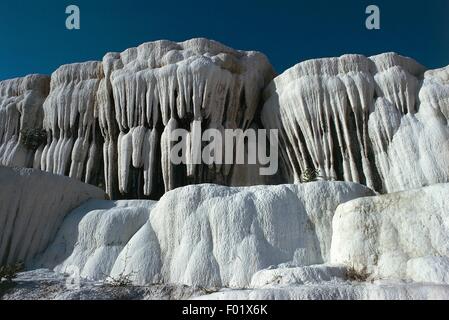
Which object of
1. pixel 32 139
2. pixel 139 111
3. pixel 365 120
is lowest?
pixel 365 120

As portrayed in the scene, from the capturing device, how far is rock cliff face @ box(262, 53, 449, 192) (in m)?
15.2

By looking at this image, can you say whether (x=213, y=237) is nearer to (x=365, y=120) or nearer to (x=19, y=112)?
(x=365, y=120)

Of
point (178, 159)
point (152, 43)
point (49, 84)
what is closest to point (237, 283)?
point (178, 159)

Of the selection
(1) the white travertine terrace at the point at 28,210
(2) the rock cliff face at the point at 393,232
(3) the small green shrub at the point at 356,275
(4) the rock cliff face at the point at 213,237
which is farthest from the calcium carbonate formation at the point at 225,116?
(3) the small green shrub at the point at 356,275

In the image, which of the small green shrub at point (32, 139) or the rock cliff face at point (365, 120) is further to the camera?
the small green shrub at point (32, 139)

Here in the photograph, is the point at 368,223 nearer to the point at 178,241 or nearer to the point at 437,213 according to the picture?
the point at 437,213

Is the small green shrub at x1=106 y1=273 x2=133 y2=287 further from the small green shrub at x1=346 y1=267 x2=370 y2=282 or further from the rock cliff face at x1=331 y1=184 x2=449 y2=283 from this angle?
the rock cliff face at x1=331 y1=184 x2=449 y2=283

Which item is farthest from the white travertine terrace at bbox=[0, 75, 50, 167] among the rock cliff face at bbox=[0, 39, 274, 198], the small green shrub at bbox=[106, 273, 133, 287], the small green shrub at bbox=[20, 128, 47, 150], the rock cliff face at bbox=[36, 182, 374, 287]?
the small green shrub at bbox=[106, 273, 133, 287]

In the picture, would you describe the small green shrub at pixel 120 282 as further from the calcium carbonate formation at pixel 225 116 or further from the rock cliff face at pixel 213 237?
the calcium carbonate formation at pixel 225 116

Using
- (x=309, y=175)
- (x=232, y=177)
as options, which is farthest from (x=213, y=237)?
(x=232, y=177)

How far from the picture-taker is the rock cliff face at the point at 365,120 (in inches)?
599

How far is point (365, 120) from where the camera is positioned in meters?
16.4
